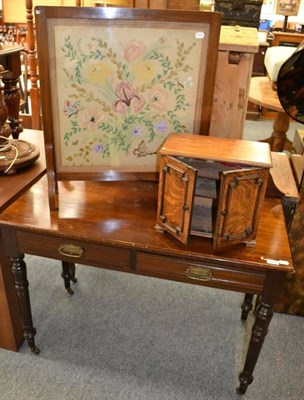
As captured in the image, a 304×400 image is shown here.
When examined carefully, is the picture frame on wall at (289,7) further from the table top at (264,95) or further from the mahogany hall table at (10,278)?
the mahogany hall table at (10,278)

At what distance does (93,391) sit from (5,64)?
1.49 meters

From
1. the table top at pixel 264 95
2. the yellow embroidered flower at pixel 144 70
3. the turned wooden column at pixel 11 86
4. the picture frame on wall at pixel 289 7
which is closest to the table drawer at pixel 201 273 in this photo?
the yellow embroidered flower at pixel 144 70

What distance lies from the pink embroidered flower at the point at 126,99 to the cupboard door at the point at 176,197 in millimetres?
234

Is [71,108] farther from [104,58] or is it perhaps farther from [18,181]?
[18,181]

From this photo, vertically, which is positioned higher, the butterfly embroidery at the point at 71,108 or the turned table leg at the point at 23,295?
the butterfly embroidery at the point at 71,108

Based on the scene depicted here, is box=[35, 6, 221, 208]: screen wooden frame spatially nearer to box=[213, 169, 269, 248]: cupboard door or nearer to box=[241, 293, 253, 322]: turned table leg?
box=[213, 169, 269, 248]: cupboard door

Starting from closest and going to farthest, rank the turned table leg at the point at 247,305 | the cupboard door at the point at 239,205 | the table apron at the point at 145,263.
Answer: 1. the cupboard door at the point at 239,205
2. the table apron at the point at 145,263
3. the turned table leg at the point at 247,305

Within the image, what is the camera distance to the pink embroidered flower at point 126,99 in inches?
48.6

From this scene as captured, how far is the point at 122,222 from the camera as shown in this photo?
1.25m

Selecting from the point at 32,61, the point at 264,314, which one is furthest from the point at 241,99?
the point at 32,61

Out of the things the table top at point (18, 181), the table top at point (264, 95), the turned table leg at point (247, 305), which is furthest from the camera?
the table top at point (264, 95)

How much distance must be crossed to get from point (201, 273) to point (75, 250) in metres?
0.41

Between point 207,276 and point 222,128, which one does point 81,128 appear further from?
point 207,276

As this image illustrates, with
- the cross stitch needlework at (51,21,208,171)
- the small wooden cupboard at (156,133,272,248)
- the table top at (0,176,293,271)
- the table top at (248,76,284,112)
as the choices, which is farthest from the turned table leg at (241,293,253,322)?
the table top at (248,76,284,112)
